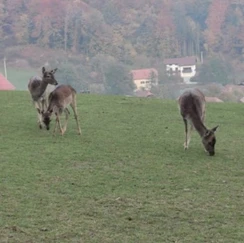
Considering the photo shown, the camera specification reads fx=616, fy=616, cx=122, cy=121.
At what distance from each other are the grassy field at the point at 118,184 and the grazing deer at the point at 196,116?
0.20 meters

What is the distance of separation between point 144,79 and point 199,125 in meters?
15.2

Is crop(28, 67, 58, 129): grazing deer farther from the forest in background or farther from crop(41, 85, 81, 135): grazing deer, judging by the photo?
the forest in background

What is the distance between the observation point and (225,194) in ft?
22.1

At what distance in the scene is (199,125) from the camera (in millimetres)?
9453

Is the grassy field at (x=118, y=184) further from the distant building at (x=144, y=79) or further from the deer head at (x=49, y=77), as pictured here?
the distant building at (x=144, y=79)

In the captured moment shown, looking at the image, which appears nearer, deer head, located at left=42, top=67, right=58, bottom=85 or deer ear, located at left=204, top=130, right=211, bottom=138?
deer ear, located at left=204, top=130, right=211, bottom=138

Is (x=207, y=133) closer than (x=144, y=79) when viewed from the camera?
Yes

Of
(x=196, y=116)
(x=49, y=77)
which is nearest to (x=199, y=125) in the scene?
(x=196, y=116)

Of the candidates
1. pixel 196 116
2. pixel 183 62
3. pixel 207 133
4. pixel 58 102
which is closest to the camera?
pixel 207 133

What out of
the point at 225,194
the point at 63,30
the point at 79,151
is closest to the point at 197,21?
the point at 63,30

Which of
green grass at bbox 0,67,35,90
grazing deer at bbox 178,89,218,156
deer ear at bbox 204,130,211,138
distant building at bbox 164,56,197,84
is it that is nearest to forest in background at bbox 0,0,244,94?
distant building at bbox 164,56,197,84

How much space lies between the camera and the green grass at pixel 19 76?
74.4ft

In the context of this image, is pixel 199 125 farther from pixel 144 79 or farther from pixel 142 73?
pixel 142 73

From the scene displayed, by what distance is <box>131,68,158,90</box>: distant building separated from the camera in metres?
24.3
